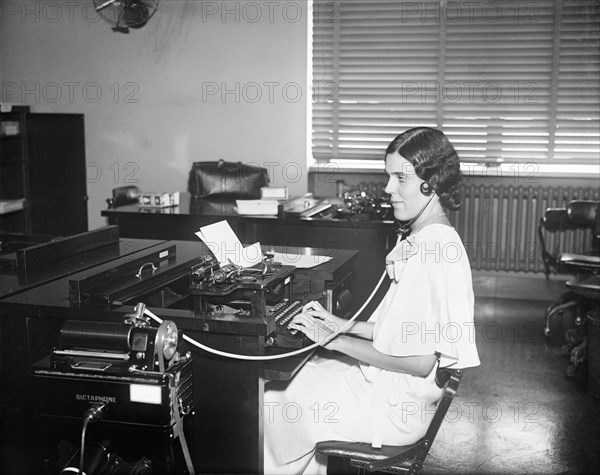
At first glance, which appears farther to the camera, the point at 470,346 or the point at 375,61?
the point at 375,61

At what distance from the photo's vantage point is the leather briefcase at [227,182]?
590cm

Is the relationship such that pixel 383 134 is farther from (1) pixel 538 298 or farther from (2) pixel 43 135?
(2) pixel 43 135

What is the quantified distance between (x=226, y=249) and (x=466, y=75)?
4340 millimetres

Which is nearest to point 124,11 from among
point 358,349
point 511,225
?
point 511,225

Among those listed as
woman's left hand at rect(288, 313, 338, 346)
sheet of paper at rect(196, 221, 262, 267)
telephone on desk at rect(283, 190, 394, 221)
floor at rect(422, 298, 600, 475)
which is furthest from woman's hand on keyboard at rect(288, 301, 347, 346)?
telephone on desk at rect(283, 190, 394, 221)

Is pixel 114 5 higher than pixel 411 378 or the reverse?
higher

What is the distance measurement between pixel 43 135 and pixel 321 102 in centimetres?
247

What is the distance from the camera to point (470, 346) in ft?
7.14

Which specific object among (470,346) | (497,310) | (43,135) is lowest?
(497,310)

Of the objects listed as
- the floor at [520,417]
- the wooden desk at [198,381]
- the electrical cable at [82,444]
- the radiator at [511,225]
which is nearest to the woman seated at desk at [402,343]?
the wooden desk at [198,381]

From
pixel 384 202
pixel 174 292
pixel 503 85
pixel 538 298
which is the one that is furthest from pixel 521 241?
pixel 174 292

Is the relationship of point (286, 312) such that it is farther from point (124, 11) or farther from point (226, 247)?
point (124, 11)

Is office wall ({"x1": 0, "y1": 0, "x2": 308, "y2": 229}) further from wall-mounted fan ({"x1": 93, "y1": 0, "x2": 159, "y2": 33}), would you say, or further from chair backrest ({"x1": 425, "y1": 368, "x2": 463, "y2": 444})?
chair backrest ({"x1": 425, "y1": 368, "x2": 463, "y2": 444})

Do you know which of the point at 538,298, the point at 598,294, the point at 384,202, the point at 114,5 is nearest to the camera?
the point at 598,294
